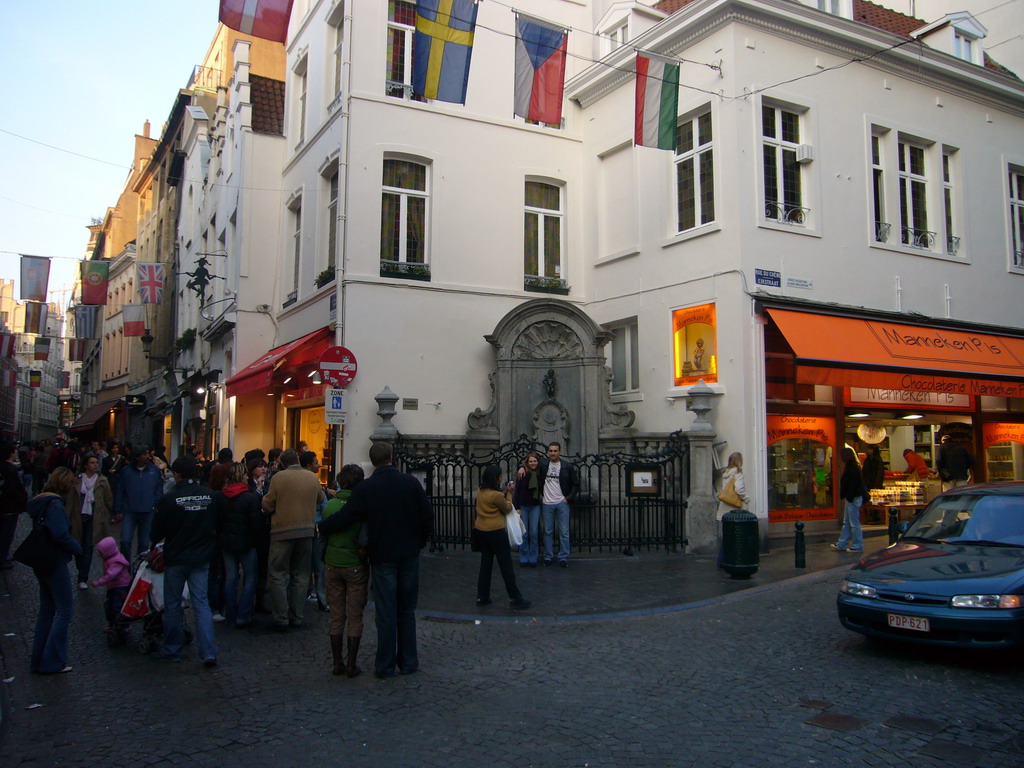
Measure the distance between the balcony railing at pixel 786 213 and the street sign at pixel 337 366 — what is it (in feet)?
25.6

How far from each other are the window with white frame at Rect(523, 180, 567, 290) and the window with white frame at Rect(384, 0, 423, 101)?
11.0ft

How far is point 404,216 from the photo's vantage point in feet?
54.7

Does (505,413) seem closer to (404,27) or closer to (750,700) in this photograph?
(404,27)

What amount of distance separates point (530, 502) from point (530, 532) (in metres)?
0.47

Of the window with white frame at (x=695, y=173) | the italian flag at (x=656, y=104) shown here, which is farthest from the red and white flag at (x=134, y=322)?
the italian flag at (x=656, y=104)

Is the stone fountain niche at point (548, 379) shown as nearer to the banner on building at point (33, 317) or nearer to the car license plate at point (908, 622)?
the car license plate at point (908, 622)

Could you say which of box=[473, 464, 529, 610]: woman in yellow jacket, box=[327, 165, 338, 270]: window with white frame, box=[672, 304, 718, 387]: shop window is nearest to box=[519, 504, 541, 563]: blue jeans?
box=[473, 464, 529, 610]: woman in yellow jacket

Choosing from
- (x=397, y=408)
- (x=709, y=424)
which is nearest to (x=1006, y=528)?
(x=709, y=424)

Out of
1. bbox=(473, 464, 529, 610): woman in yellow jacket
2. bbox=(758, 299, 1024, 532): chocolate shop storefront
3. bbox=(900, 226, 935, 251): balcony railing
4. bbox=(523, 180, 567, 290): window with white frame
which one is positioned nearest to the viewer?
bbox=(473, 464, 529, 610): woman in yellow jacket

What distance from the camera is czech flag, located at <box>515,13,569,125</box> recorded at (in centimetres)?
1356

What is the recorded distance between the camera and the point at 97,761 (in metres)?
4.71

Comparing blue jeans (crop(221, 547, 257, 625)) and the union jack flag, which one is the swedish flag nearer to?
blue jeans (crop(221, 547, 257, 625))

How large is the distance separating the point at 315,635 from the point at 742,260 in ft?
31.3

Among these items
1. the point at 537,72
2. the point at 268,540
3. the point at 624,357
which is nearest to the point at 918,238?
the point at 624,357
